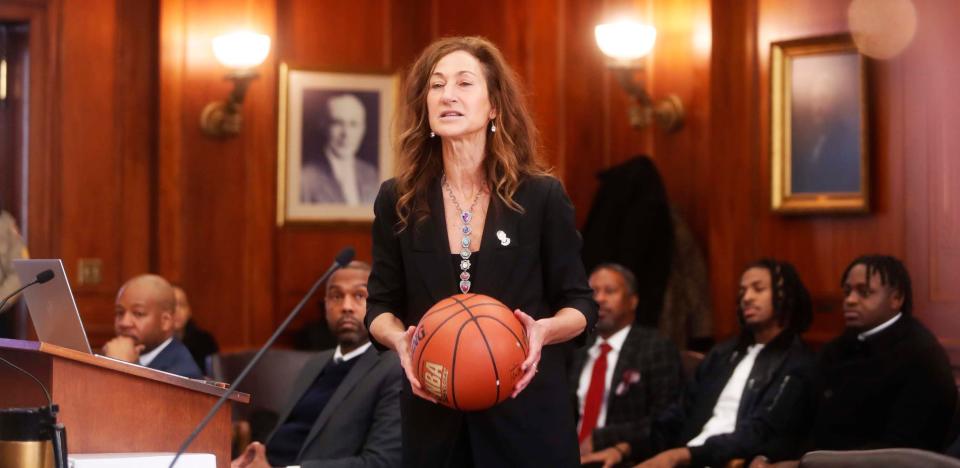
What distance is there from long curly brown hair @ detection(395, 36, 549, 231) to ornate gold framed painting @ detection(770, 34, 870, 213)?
11.0 ft

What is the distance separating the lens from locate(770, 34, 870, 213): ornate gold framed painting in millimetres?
5844

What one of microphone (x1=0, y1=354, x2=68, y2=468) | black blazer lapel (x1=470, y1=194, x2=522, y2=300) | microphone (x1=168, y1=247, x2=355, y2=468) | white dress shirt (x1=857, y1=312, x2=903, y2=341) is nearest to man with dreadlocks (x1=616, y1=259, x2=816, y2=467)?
white dress shirt (x1=857, y1=312, x2=903, y2=341)

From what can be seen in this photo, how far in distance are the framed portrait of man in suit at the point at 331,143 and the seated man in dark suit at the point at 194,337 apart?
3.14 ft

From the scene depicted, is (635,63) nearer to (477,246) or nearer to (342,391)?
(342,391)

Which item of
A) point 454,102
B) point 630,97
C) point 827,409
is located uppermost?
point 630,97

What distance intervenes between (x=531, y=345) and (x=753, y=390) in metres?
2.76

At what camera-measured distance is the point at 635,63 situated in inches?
277

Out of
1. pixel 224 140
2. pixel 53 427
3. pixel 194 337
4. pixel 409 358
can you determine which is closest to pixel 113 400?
pixel 53 427

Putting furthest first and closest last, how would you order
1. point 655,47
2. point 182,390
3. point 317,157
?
point 317,157
point 655,47
point 182,390

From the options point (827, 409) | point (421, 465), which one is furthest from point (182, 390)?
point (827, 409)

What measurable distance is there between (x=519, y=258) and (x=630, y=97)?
16.1 feet

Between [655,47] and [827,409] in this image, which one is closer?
[827,409]

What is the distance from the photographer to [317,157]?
7.95 metres

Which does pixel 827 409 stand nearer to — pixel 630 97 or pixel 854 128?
pixel 854 128
